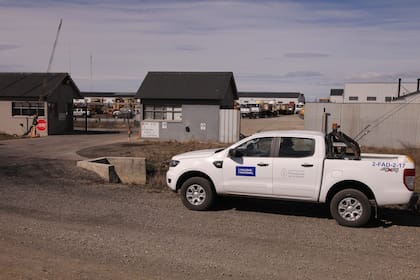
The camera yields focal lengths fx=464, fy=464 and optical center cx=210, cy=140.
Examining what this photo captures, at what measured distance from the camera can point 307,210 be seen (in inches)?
380

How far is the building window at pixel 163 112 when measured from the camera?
1117 inches

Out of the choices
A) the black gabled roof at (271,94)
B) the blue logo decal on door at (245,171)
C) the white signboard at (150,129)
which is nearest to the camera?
the blue logo decal on door at (245,171)

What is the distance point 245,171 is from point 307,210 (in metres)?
1.67

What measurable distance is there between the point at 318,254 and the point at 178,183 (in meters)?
3.95

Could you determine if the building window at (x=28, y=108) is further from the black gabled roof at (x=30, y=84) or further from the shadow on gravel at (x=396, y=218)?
the shadow on gravel at (x=396, y=218)

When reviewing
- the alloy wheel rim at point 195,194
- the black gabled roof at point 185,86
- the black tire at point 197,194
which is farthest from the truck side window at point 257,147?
the black gabled roof at point 185,86

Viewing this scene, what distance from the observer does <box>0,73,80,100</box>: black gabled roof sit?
1270 inches

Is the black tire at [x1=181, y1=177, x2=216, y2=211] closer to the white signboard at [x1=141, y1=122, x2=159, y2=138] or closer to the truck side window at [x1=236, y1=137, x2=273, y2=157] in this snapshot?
the truck side window at [x1=236, y1=137, x2=273, y2=157]

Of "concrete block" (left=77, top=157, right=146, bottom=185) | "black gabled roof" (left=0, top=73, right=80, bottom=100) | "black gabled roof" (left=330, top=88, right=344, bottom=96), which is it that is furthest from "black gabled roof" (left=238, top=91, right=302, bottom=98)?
"concrete block" (left=77, top=157, right=146, bottom=185)

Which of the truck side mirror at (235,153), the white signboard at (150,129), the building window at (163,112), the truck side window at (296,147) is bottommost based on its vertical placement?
the white signboard at (150,129)

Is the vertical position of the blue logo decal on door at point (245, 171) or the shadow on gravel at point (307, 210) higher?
the blue logo decal on door at point (245, 171)

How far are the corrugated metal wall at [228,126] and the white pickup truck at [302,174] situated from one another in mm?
17504

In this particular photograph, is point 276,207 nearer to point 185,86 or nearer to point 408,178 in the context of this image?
point 408,178

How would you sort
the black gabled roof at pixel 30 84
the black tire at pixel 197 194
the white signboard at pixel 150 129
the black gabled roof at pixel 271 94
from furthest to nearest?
1. the black gabled roof at pixel 271 94
2. the black gabled roof at pixel 30 84
3. the white signboard at pixel 150 129
4. the black tire at pixel 197 194
